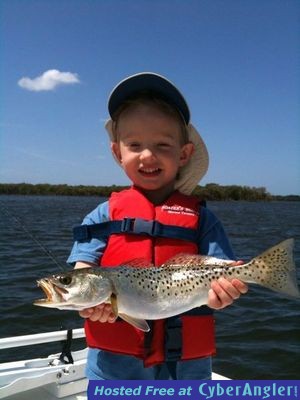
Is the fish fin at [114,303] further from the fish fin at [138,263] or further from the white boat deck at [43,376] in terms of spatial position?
the white boat deck at [43,376]

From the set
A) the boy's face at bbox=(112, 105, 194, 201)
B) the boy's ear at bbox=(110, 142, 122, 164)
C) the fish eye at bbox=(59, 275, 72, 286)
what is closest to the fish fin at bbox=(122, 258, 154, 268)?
the fish eye at bbox=(59, 275, 72, 286)

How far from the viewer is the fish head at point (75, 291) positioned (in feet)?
9.59

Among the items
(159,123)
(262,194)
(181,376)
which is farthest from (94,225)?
(262,194)

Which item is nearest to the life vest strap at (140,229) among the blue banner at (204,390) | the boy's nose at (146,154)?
the boy's nose at (146,154)

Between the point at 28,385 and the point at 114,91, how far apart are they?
294 centimetres

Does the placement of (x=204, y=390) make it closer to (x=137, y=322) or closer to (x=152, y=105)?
(x=137, y=322)

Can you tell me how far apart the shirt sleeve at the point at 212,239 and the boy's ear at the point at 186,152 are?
1.32 ft

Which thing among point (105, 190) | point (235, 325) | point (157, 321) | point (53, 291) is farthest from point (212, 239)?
point (105, 190)

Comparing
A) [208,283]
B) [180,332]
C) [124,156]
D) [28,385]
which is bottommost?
[28,385]

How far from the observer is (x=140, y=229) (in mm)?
3449

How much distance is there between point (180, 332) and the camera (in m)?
3.26

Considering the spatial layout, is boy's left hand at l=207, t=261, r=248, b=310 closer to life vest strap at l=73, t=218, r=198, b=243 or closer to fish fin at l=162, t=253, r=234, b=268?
fish fin at l=162, t=253, r=234, b=268

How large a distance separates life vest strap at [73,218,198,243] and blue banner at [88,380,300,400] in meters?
1.07

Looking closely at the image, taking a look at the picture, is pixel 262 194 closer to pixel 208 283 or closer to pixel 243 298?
pixel 243 298
